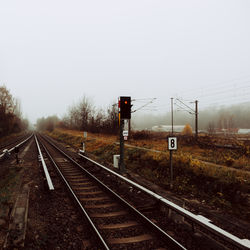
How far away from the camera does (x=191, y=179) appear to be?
29.6ft

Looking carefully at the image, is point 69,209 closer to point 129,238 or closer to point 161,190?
point 129,238

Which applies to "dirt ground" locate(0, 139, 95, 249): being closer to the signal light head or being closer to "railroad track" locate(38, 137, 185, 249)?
"railroad track" locate(38, 137, 185, 249)

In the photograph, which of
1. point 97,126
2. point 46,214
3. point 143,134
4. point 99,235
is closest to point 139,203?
point 99,235

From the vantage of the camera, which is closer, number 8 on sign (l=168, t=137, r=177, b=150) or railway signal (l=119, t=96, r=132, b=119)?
number 8 on sign (l=168, t=137, r=177, b=150)

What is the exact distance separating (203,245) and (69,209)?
4.01 metres

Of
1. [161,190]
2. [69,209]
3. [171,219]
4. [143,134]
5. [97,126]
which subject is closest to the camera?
[171,219]

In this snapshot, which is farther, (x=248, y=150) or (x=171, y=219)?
(x=248, y=150)

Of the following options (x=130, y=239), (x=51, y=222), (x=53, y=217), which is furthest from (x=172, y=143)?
(x=51, y=222)

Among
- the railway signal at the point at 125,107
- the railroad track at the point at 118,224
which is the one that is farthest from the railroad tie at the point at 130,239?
the railway signal at the point at 125,107

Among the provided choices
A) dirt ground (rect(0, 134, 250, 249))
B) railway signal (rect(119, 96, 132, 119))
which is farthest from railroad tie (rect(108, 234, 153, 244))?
railway signal (rect(119, 96, 132, 119))

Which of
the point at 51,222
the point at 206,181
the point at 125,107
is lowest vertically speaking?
the point at 51,222

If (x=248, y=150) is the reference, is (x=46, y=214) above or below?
below

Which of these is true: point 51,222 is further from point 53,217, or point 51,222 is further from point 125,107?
point 125,107

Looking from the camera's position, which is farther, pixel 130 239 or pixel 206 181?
pixel 206 181
